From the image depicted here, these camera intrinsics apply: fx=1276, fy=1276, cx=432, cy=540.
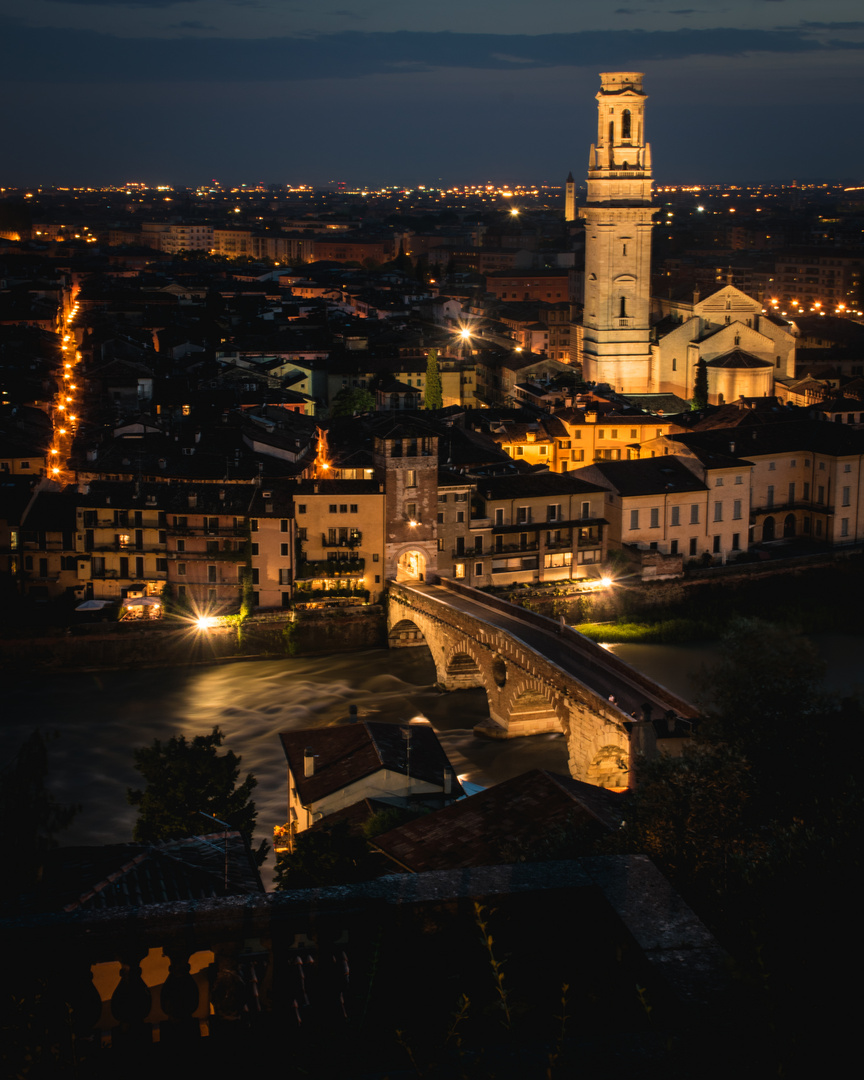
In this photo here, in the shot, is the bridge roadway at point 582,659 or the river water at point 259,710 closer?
the bridge roadway at point 582,659

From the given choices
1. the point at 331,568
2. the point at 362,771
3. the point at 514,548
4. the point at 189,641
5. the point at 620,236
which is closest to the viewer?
the point at 362,771

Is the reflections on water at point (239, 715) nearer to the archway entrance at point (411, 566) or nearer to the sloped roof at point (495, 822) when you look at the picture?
the archway entrance at point (411, 566)

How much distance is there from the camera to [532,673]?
955 centimetres

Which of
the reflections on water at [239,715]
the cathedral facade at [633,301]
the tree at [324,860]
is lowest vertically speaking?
the reflections on water at [239,715]

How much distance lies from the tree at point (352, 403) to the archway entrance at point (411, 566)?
23.9 ft

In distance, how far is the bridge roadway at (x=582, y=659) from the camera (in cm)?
840

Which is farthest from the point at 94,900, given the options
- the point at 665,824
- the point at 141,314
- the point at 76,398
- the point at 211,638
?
the point at 141,314

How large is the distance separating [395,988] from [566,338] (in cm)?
2555

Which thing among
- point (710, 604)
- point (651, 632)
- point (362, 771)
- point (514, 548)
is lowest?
point (651, 632)

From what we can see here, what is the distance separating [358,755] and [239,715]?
3783 mm

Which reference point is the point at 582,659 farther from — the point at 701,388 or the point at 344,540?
the point at 701,388

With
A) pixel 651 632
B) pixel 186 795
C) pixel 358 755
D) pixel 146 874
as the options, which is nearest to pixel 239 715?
pixel 358 755

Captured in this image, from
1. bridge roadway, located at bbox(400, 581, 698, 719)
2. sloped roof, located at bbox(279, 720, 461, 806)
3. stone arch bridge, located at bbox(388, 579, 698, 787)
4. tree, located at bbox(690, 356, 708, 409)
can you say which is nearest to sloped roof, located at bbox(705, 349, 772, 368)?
tree, located at bbox(690, 356, 708, 409)

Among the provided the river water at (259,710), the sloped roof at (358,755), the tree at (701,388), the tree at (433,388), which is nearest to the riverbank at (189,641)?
the river water at (259,710)
